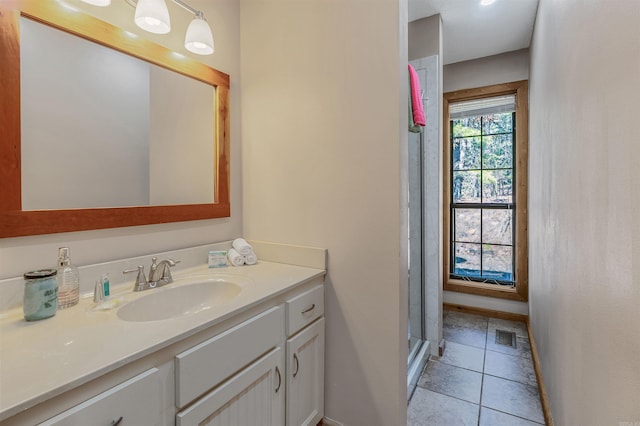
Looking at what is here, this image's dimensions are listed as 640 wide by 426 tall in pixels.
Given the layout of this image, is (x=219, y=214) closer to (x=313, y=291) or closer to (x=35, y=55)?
(x=313, y=291)

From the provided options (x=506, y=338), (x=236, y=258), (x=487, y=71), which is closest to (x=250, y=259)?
(x=236, y=258)

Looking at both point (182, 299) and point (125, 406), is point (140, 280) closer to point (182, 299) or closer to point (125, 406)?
point (182, 299)

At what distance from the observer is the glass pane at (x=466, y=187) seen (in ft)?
10.3

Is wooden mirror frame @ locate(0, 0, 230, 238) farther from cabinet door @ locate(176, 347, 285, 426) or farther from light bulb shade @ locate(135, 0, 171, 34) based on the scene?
cabinet door @ locate(176, 347, 285, 426)

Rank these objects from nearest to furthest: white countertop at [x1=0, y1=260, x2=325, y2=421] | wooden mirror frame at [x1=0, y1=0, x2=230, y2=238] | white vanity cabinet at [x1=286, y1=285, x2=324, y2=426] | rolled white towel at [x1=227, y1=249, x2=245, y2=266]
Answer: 1. white countertop at [x1=0, y1=260, x2=325, y2=421]
2. wooden mirror frame at [x1=0, y1=0, x2=230, y2=238]
3. white vanity cabinet at [x1=286, y1=285, x2=324, y2=426]
4. rolled white towel at [x1=227, y1=249, x2=245, y2=266]

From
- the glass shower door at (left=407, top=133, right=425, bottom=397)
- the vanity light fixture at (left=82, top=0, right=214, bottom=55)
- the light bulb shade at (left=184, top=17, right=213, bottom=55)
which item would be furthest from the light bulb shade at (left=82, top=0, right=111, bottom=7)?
the glass shower door at (left=407, top=133, right=425, bottom=397)

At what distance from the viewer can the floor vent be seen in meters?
2.51

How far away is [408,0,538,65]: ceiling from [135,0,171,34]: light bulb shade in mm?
1745

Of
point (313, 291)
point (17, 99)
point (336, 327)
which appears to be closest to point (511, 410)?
point (336, 327)

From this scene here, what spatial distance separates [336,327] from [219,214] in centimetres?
89

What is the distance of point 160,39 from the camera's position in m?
1.44

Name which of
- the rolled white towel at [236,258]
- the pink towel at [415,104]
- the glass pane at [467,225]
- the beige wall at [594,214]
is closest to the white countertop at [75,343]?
the rolled white towel at [236,258]

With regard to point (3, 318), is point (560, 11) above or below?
above

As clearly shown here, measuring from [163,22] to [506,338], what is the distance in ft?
10.6
